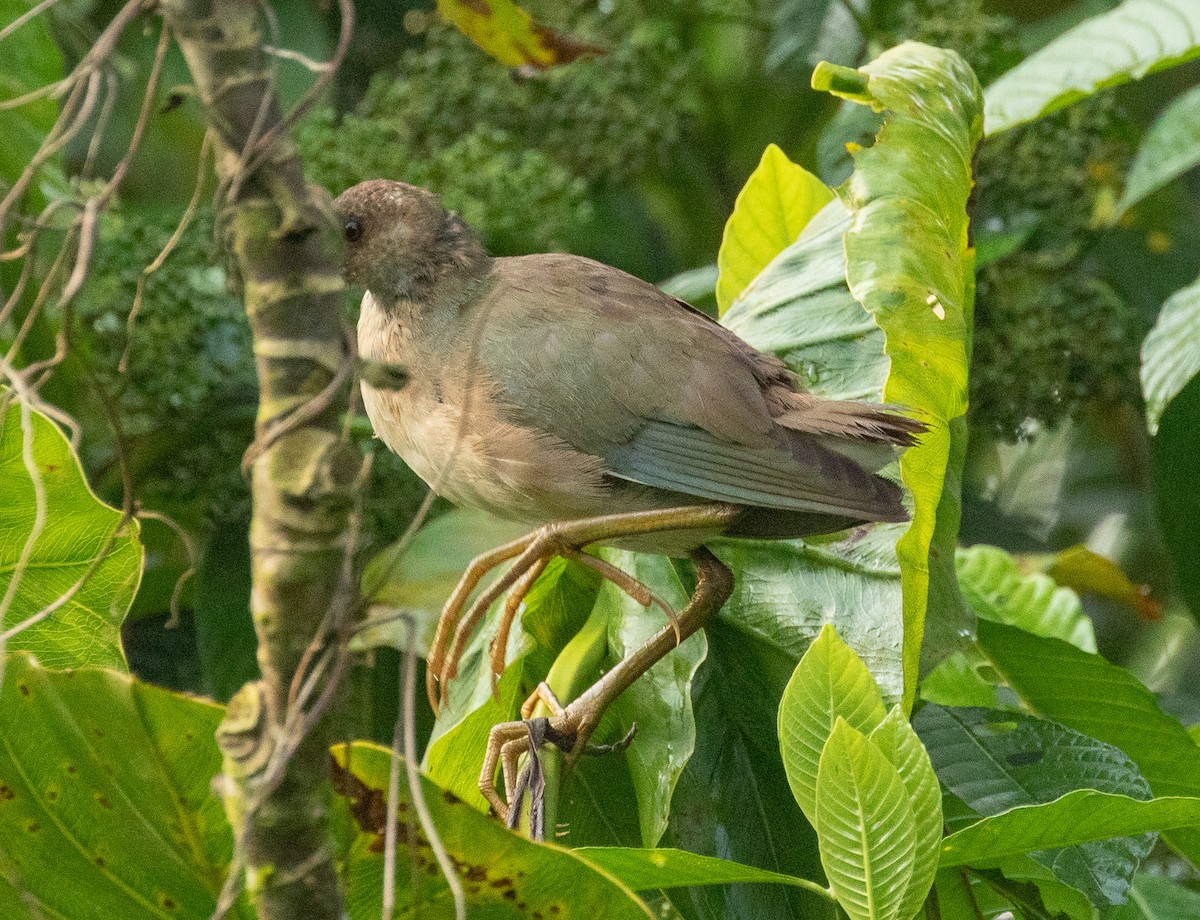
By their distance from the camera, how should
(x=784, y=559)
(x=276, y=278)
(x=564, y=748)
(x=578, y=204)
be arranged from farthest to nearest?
(x=578, y=204), (x=784, y=559), (x=564, y=748), (x=276, y=278)

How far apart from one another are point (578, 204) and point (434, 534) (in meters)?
0.61

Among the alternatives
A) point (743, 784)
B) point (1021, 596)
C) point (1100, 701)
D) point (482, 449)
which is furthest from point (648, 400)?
point (1021, 596)

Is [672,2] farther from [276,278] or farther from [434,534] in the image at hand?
[276,278]

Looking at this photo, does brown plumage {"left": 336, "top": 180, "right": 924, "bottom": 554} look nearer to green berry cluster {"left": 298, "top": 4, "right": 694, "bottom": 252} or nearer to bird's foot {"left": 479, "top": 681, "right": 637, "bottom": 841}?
bird's foot {"left": 479, "top": 681, "right": 637, "bottom": 841}

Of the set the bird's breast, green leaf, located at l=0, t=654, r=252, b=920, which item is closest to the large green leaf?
the bird's breast

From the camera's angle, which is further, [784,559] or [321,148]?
[321,148]

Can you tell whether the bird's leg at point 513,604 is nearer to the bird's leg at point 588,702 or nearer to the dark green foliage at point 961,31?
Result: the bird's leg at point 588,702

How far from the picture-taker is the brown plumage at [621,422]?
100 centimetres

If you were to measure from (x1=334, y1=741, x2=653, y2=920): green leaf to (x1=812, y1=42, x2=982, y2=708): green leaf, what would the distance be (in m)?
0.31

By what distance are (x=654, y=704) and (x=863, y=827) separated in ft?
Answer: 0.88

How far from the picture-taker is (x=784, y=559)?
114cm

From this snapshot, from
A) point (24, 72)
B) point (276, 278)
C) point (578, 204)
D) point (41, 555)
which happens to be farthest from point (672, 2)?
point (276, 278)

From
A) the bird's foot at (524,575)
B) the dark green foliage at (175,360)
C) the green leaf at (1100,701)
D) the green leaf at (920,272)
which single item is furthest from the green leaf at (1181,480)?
the dark green foliage at (175,360)

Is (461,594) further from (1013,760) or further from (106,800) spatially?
(1013,760)
